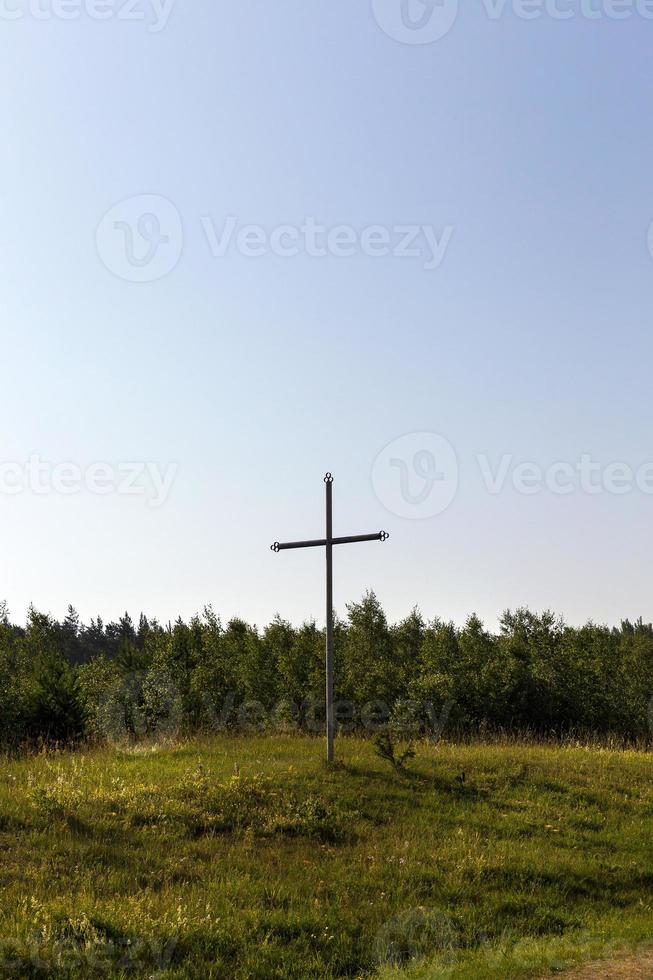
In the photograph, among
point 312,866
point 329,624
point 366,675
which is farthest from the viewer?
point 366,675

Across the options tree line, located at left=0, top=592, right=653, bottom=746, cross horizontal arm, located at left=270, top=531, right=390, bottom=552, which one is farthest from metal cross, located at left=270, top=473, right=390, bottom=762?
tree line, located at left=0, top=592, right=653, bottom=746

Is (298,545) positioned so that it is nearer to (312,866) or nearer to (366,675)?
(312,866)

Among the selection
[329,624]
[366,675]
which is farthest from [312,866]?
[366,675]

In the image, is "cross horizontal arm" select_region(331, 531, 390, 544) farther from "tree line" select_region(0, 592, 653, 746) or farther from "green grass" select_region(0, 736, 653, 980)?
"tree line" select_region(0, 592, 653, 746)

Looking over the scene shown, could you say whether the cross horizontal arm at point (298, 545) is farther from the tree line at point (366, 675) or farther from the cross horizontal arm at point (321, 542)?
the tree line at point (366, 675)

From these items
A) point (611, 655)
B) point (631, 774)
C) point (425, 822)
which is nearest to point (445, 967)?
point (425, 822)

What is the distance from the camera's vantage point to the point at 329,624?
18172 mm

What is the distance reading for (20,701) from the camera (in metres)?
36.0

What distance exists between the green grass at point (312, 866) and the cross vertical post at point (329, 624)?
0.82 metres

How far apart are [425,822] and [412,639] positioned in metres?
48.7

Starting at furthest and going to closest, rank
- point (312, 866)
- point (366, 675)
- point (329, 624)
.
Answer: point (366, 675) < point (329, 624) < point (312, 866)

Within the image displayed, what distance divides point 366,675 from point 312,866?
41491 mm

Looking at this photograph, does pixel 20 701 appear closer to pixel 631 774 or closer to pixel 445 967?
pixel 631 774

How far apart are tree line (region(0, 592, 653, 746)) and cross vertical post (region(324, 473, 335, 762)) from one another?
20708mm
